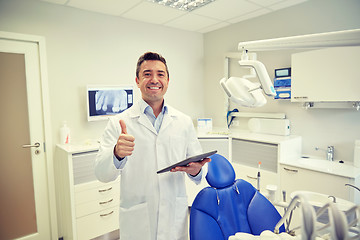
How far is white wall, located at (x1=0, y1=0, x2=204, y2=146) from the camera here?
2.34 m

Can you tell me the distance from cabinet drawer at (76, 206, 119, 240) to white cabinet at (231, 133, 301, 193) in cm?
154

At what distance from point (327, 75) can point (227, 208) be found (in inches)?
63.8

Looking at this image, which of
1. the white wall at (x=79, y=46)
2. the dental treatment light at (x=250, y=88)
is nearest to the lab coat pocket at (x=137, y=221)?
the dental treatment light at (x=250, y=88)

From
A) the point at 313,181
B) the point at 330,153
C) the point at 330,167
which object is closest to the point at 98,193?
the point at 313,181

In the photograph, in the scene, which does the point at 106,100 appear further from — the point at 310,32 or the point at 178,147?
the point at 310,32

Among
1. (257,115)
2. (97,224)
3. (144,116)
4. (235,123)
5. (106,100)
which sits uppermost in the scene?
(106,100)

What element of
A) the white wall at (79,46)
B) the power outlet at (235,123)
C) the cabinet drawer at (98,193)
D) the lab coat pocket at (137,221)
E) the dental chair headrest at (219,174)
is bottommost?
the cabinet drawer at (98,193)

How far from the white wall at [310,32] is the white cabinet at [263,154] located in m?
0.22

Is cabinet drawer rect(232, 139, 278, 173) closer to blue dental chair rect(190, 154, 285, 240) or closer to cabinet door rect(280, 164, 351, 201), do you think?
cabinet door rect(280, 164, 351, 201)

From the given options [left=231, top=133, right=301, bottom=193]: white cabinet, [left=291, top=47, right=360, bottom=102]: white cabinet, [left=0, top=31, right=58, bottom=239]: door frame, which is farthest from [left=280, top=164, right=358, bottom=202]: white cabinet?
[left=0, top=31, right=58, bottom=239]: door frame

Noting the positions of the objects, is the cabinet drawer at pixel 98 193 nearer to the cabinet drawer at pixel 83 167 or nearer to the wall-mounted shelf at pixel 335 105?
the cabinet drawer at pixel 83 167

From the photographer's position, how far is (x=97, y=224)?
232 centimetres

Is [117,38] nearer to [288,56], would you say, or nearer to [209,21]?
[209,21]

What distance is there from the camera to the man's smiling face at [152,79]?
49.4 inches
